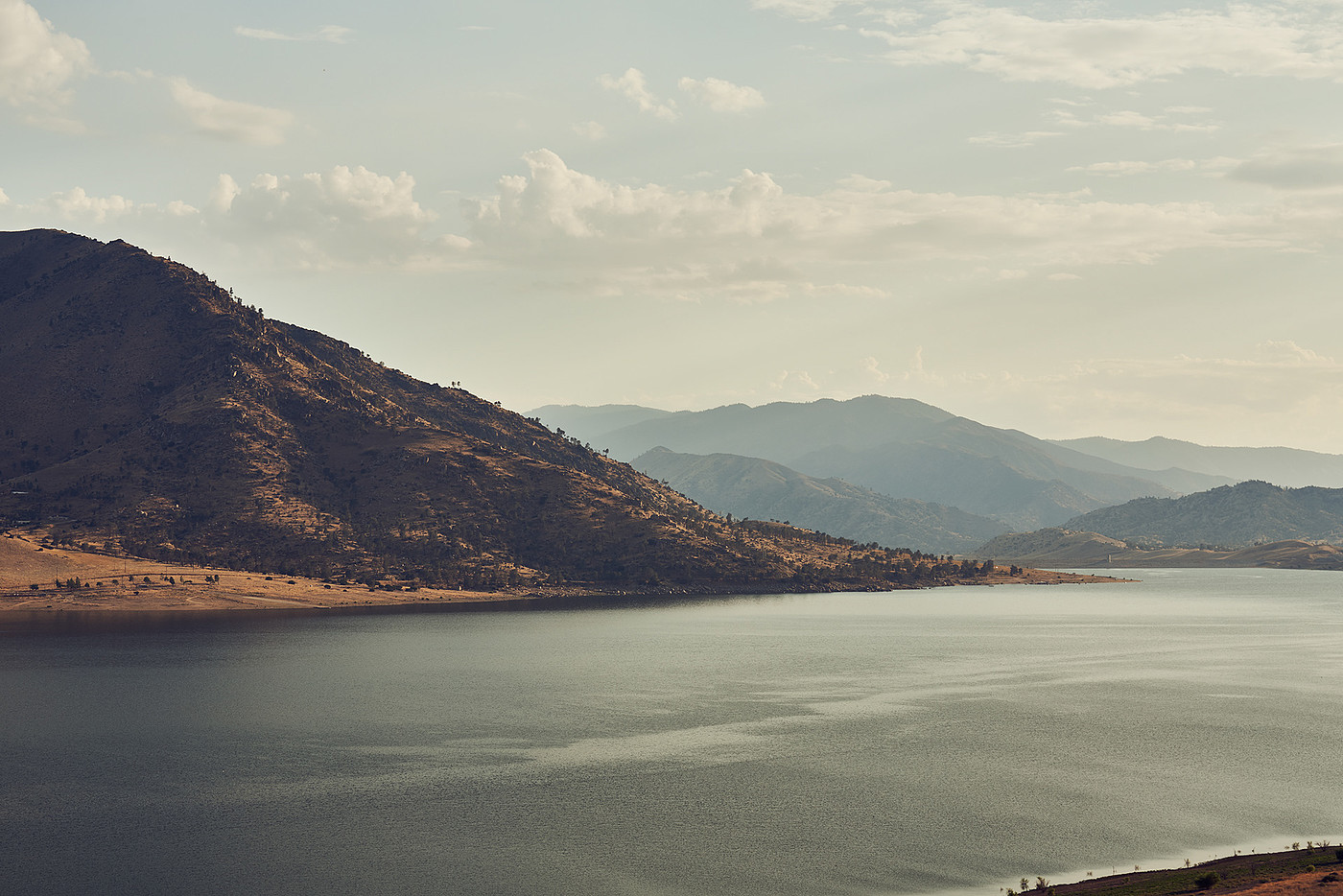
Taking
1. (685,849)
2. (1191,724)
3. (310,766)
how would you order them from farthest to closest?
(1191,724)
(310,766)
(685,849)

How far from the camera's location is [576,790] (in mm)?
82062

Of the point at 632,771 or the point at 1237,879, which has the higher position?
the point at 1237,879

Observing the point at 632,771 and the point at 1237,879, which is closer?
the point at 1237,879

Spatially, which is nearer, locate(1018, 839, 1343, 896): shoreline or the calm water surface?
locate(1018, 839, 1343, 896): shoreline

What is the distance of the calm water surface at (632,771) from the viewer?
214 feet

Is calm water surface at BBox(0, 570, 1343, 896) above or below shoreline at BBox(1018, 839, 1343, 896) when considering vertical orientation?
below

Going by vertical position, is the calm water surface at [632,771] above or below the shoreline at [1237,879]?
below

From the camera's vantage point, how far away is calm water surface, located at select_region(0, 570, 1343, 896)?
214ft

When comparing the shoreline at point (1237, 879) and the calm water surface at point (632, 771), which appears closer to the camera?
the shoreline at point (1237, 879)

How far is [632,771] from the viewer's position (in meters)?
88.2

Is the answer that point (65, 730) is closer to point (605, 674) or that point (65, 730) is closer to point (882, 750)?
point (605, 674)

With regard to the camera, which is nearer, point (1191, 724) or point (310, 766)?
point (310, 766)

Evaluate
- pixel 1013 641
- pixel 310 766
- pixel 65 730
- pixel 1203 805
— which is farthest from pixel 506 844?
pixel 1013 641

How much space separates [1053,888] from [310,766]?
198ft
